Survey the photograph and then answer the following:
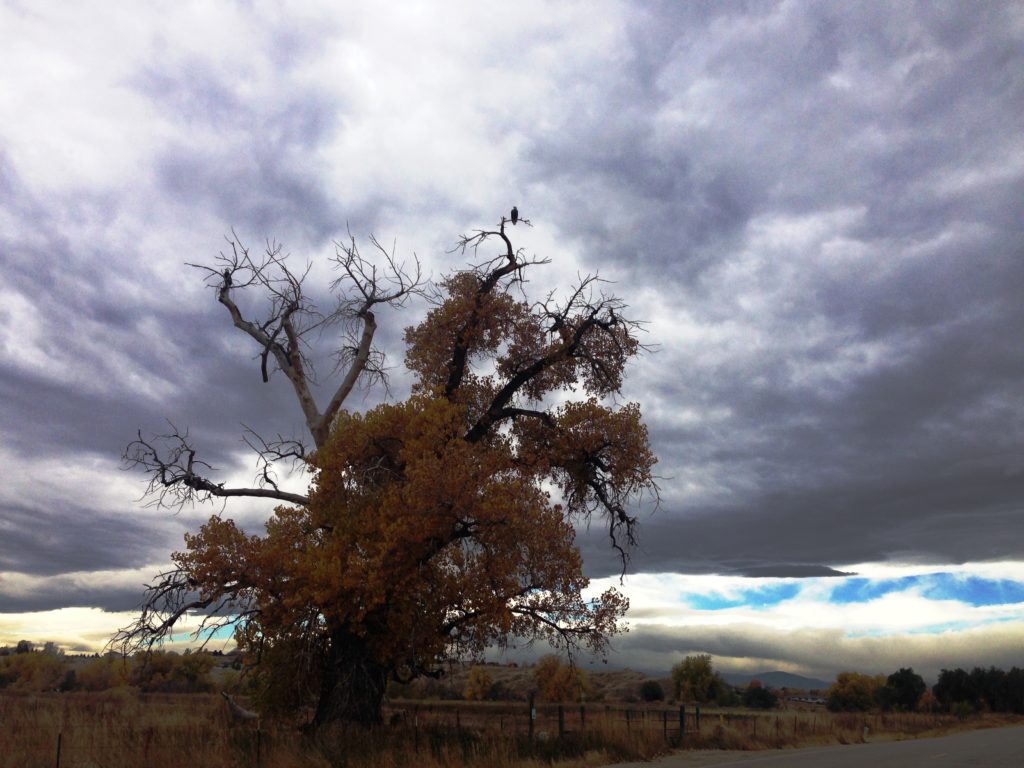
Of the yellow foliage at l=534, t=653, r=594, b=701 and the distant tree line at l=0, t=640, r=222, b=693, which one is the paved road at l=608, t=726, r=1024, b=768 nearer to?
the yellow foliage at l=534, t=653, r=594, b=701

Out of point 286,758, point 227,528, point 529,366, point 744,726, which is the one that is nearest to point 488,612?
point 286,758

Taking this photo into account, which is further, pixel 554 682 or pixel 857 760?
pixel 554 682

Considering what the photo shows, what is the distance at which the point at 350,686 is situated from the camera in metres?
20.3

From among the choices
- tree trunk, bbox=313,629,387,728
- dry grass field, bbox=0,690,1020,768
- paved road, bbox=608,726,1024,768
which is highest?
tree trunk, bbox=313,629,387,728

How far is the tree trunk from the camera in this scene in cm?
2019

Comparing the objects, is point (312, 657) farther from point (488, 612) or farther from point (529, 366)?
point (529, 366)

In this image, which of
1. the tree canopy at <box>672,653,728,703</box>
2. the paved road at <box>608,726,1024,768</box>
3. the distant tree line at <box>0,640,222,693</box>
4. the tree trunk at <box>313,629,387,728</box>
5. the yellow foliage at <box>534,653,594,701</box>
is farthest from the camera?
the tree canopy at <box>672,653,728,703</box>

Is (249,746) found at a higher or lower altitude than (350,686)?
lower

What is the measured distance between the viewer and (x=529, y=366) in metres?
24.8

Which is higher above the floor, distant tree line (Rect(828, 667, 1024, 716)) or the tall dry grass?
distant tree line (Rect(828, 667, 1024, 716))

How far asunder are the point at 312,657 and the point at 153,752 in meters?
4.35

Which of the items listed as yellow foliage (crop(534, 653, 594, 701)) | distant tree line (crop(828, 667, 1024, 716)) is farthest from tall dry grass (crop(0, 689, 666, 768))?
distant tree line (crop(828, 667, 1024, 716))

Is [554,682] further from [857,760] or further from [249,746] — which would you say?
[249,746]

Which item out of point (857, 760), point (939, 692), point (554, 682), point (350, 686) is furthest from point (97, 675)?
point (939, 692)
